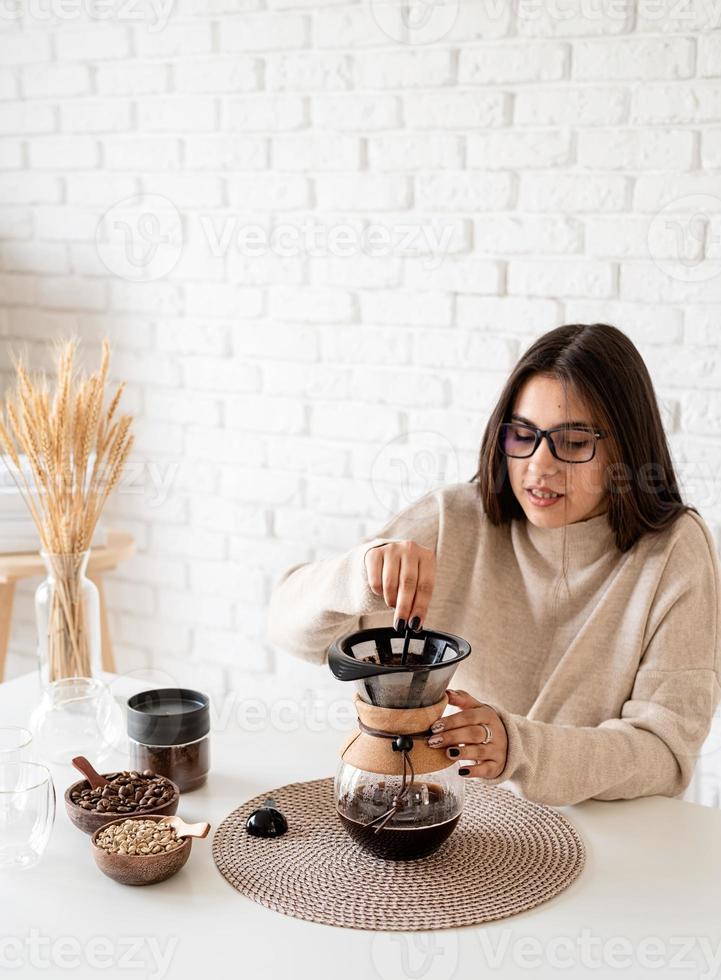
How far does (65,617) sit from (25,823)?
20.3 inches

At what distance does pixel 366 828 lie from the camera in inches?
46.6

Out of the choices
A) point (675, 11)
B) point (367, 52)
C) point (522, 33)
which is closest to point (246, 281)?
point (367, 52)

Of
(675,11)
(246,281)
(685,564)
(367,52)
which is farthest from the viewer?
(246,281)

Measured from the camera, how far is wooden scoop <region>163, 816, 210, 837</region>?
3.89ft

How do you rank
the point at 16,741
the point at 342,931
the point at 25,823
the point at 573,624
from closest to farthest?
the point at 342,931, the point at 25,823, the point at 16,741, the point at 573,624

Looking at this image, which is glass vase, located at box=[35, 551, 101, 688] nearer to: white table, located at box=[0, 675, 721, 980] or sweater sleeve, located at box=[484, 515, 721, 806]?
white table, located at box=[0, 675, 721, 980]

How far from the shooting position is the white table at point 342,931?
40.3 inches

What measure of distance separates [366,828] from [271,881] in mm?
111

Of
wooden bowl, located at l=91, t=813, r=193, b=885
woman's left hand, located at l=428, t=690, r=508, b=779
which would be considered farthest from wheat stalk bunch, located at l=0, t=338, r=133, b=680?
woman's left hand, located at l=428, t=690, r=508, b=779

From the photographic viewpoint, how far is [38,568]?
2334 mm

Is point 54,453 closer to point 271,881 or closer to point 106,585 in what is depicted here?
point 271,881

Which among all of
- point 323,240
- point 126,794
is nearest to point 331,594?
point 126,794

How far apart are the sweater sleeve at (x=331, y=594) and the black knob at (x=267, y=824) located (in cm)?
36

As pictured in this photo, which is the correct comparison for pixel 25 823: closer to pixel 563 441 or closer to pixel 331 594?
pixel 331 594
